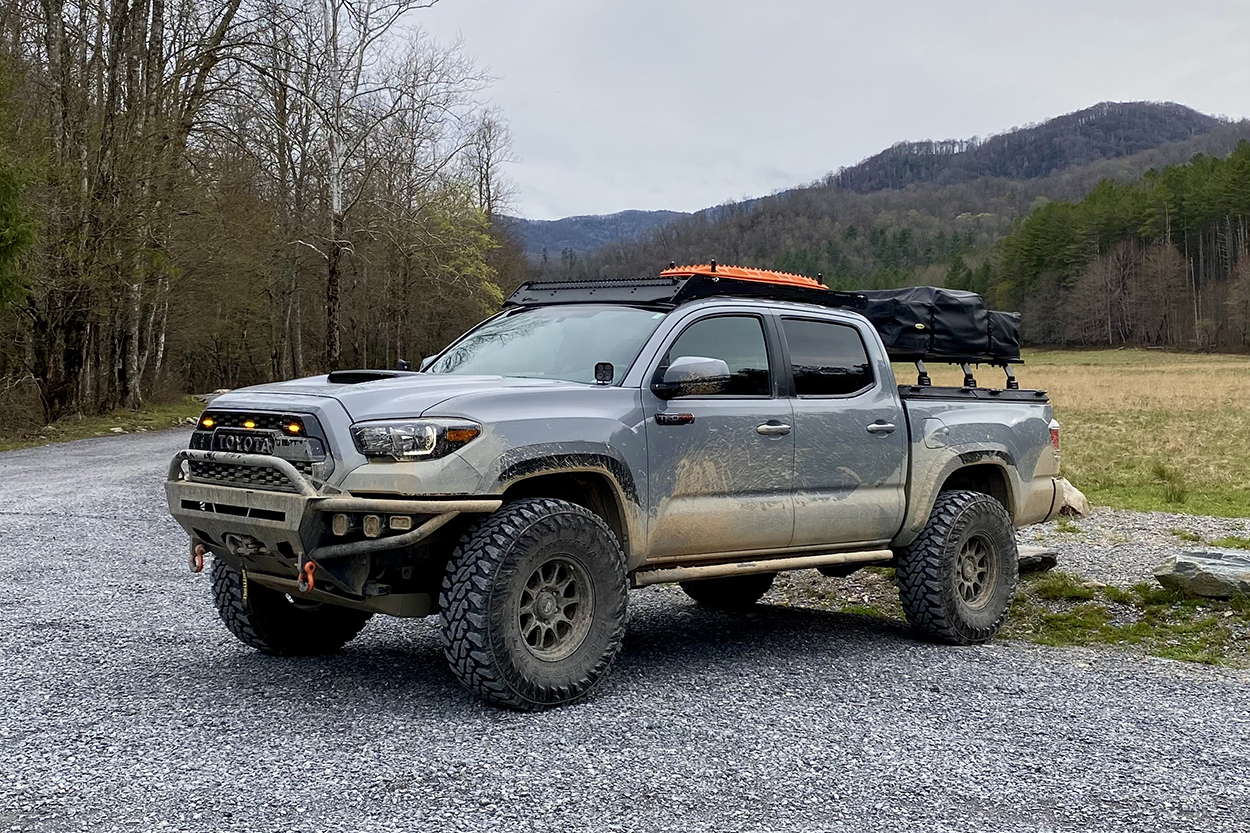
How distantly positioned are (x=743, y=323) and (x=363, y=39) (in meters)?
23.0

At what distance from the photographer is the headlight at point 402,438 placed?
479cm

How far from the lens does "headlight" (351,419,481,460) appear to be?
15.7 ft

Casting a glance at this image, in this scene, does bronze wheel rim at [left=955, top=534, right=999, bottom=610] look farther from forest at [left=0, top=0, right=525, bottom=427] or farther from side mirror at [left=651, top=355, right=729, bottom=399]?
forest at [left=0, top=0, right=525, bottom=427]

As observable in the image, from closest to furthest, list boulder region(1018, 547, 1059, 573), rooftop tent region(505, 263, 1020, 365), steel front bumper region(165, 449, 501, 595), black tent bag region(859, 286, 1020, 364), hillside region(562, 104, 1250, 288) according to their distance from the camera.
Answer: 1. steel front bumper region(165, 449, 501, 595)
2. rooftop tent region(505, 263, 1020, 365)
3. black tent bag region(859, 286, 1020, 364)
4. boulder region(1018, 547, 1059, 573)
5. hillside region(562, 104, 1250, 288)

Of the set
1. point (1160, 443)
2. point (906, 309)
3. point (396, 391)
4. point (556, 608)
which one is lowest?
point (1160, 443)

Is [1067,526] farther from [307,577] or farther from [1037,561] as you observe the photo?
[307,577]

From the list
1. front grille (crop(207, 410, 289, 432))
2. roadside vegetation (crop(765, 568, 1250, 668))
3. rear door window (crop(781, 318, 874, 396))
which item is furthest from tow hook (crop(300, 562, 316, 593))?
roadside vegetation (crop(765, 568, 1250, 668))

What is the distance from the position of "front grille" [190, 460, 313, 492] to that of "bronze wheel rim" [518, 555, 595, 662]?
1.13m

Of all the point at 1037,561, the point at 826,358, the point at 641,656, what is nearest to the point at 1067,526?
the point at 1037,561

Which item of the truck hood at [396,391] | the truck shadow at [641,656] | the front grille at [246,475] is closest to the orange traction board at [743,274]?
the truck hood at [396,391]

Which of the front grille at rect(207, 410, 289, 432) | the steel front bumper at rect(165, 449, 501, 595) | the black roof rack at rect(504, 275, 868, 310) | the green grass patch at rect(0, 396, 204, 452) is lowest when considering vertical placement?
the green grass patch at rect(0, 396, 204, 452)

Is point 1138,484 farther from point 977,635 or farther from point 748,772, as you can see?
point 748,772

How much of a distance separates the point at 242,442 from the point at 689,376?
2.12 metres

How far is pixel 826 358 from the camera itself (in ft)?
22.0
